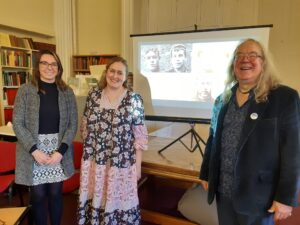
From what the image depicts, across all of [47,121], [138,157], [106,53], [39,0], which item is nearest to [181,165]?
[138,157]

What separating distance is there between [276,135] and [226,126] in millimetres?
230

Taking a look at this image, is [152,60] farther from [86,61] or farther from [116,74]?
[86,61]

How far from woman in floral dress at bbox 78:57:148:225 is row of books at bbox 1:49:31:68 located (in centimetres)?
348

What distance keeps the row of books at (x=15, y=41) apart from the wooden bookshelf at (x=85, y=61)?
2.84 feet

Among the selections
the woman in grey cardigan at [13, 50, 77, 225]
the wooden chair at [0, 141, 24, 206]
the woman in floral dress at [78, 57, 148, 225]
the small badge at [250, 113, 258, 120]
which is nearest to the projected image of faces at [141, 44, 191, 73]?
the woman in floral dress at [78, 57, 148, 225]

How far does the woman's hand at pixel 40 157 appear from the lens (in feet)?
5.36

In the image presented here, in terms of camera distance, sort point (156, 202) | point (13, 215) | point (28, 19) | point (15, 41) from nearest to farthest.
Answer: point (13, 215) → point (156, 202) → point (15, 41) → point (28, 19)

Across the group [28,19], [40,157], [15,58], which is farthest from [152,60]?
[28,19]

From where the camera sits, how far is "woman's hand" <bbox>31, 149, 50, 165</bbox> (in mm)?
1633

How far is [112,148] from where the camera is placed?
1.72 metres

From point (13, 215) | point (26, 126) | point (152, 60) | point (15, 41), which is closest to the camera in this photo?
point (13, 215)

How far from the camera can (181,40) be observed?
2.45m

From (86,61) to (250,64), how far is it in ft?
14.6

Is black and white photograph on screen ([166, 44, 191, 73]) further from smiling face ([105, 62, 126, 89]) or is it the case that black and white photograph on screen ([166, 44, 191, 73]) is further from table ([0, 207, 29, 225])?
table ([0, 207, 29, 225])
